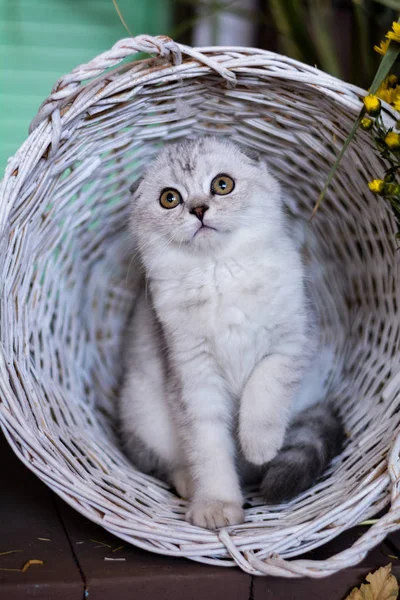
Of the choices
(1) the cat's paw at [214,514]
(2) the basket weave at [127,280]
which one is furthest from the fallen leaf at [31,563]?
(1) the cat's paw at [214,514]

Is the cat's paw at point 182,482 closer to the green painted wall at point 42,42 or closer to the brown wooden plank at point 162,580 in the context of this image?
the brown wooden plank at point 162,580

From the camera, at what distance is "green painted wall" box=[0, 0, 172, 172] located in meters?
2.54

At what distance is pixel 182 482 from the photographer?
5.61ft

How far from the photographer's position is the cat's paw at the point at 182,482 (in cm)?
167

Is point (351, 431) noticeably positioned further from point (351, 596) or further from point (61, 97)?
point (61, 97)

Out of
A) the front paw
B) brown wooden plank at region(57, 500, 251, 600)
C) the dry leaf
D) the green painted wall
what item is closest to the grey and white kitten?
the front paw

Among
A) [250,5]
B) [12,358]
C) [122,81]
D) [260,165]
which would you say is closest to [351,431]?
[260,165]

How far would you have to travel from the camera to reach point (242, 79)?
4.96 feet

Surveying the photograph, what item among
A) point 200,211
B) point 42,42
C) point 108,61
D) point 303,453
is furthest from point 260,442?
point 42,42

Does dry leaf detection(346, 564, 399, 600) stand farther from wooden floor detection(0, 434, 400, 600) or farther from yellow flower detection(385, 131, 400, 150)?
yellow flower detection(385, 131, 400, 150)

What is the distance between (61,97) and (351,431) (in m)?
1.09

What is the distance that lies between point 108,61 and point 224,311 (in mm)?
615

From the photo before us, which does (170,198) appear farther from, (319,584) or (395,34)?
(319,584)

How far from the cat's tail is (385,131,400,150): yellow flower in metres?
0.73
